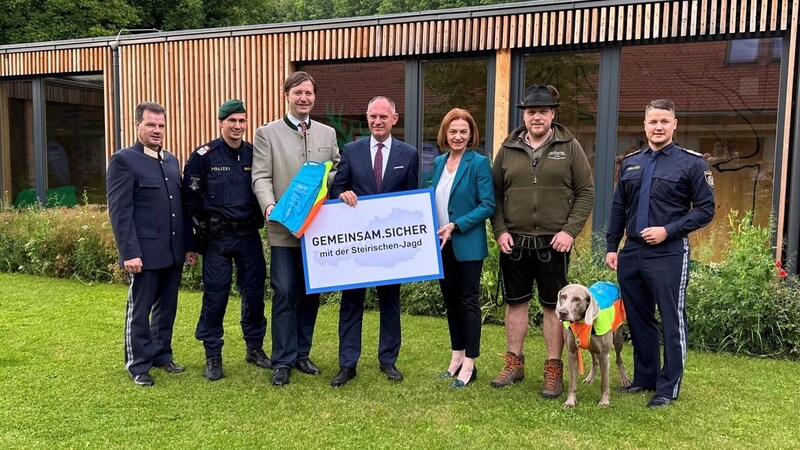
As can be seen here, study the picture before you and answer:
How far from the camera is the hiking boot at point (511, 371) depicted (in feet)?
15.0

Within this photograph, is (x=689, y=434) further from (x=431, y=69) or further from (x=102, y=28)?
(x=102, y=28)

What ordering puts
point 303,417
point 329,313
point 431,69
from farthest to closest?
point 431,69 < point 329,313 < point 303,417

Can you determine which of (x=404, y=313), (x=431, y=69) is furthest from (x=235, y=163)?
(x=431, y=69)

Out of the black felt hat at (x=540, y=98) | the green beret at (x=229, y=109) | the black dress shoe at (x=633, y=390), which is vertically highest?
the black felt hat at (x=540, y=98)

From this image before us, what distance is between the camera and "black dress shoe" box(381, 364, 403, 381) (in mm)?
4707

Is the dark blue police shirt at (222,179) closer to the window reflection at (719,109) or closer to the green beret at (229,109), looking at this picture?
the green beret at (229,109)

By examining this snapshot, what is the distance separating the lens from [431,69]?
909cm

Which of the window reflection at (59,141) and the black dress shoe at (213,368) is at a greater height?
the window reflection at (59,141)

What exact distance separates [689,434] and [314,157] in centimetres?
290

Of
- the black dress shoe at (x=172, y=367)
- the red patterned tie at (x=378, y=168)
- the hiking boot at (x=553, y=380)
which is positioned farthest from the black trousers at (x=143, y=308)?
the hiking boot at (x=553, y=380)

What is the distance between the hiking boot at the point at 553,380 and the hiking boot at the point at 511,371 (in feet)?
0.94

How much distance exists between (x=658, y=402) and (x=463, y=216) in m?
1.68

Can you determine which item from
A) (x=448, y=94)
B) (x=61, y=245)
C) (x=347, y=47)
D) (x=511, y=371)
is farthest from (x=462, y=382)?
(x=61, y=245)

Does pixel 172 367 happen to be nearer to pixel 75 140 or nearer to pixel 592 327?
pixel 592 327
